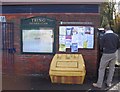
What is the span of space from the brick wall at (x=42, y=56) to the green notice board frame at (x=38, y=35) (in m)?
0.12

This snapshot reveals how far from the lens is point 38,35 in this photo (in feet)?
32.1

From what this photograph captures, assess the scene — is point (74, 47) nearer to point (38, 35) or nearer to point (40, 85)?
point (38, 35)

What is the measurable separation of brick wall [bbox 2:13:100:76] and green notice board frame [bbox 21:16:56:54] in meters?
0.12

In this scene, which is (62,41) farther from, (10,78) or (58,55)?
(10,78)

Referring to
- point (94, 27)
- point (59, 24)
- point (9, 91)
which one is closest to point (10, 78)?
point (9, 91)

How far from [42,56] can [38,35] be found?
0.65 metres

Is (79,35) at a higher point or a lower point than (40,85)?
higher

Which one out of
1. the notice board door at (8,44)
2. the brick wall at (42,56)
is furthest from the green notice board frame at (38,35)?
the notice board door at (8,44)

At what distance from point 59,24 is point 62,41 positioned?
0.52 m

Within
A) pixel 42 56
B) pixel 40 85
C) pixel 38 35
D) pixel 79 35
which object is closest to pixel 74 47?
pixel 79 35

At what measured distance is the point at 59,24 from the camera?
380 inches

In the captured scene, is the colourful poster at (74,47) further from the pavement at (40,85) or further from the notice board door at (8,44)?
the notice board door at (8,44)

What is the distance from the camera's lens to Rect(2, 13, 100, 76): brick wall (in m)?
9.59

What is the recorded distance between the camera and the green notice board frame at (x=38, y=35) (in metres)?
9.70
